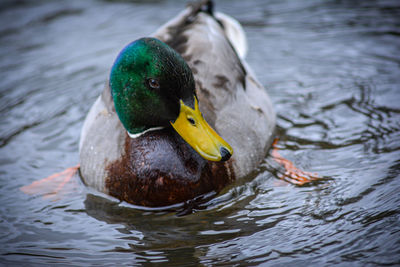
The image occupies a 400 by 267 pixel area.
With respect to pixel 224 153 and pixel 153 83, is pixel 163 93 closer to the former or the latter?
pixel 153 83

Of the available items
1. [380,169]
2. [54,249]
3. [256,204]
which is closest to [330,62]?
[380,169]

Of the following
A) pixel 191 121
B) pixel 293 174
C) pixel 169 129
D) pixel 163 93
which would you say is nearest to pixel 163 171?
pixel 169 129

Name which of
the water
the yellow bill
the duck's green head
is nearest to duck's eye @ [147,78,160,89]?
the duck's green head

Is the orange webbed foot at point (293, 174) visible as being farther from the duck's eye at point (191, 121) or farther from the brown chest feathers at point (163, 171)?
the duck's eye at point (191, 121)

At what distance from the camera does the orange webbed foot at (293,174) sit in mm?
4410

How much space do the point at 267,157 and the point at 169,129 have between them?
127 cm

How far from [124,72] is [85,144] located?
1.04m

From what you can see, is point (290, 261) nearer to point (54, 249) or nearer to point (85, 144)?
point (54, 249)

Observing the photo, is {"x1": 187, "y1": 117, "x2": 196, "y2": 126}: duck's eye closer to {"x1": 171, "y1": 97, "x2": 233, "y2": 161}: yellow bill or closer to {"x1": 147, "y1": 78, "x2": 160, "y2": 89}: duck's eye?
{"x1": 171, "y1": 97, "x2": 233, "y2": 161}: yellow bill

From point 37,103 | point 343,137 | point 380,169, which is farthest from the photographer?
point 37,103

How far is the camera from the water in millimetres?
3627

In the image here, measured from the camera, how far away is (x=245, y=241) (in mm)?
3646

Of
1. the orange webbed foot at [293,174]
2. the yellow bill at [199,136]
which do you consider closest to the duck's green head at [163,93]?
the yellow bill at [199,136]

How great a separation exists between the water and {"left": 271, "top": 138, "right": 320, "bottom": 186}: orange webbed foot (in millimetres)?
86
